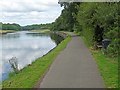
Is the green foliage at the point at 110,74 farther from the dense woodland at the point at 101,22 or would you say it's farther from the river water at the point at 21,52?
the river water at the point at 21,52

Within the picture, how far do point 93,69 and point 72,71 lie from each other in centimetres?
120

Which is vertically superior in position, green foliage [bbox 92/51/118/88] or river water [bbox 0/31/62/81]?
green foliage [bbox 92/51/118/88]

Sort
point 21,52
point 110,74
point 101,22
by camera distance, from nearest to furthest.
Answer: point 110,74, point 101,22, point 21,52

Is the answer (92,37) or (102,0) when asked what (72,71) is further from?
(92,37)

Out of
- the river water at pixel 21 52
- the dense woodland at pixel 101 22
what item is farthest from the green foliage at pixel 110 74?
the river water at pixel 21 52

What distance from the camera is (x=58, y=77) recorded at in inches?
484

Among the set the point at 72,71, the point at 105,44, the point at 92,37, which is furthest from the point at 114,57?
the point at 92,37

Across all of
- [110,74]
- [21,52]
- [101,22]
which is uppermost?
[101,22]

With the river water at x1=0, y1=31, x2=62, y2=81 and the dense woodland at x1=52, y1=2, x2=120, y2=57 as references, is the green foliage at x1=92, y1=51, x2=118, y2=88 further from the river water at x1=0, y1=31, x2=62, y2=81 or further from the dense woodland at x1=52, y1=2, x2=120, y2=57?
the river water at x1=0, y1=31, x2=62, y2=81

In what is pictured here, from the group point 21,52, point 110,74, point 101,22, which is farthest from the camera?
point 21,52

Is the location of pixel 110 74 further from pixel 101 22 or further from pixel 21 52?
pixel 21 52

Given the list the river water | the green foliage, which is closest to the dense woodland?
the green foliage

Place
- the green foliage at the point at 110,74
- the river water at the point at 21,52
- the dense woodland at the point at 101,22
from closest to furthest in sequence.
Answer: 1. the green foliage at the point at 110,74
2. the dense woodland at the point at 101,22
3. the river water at the point at 21,52

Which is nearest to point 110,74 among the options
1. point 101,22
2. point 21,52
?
point 101,22
